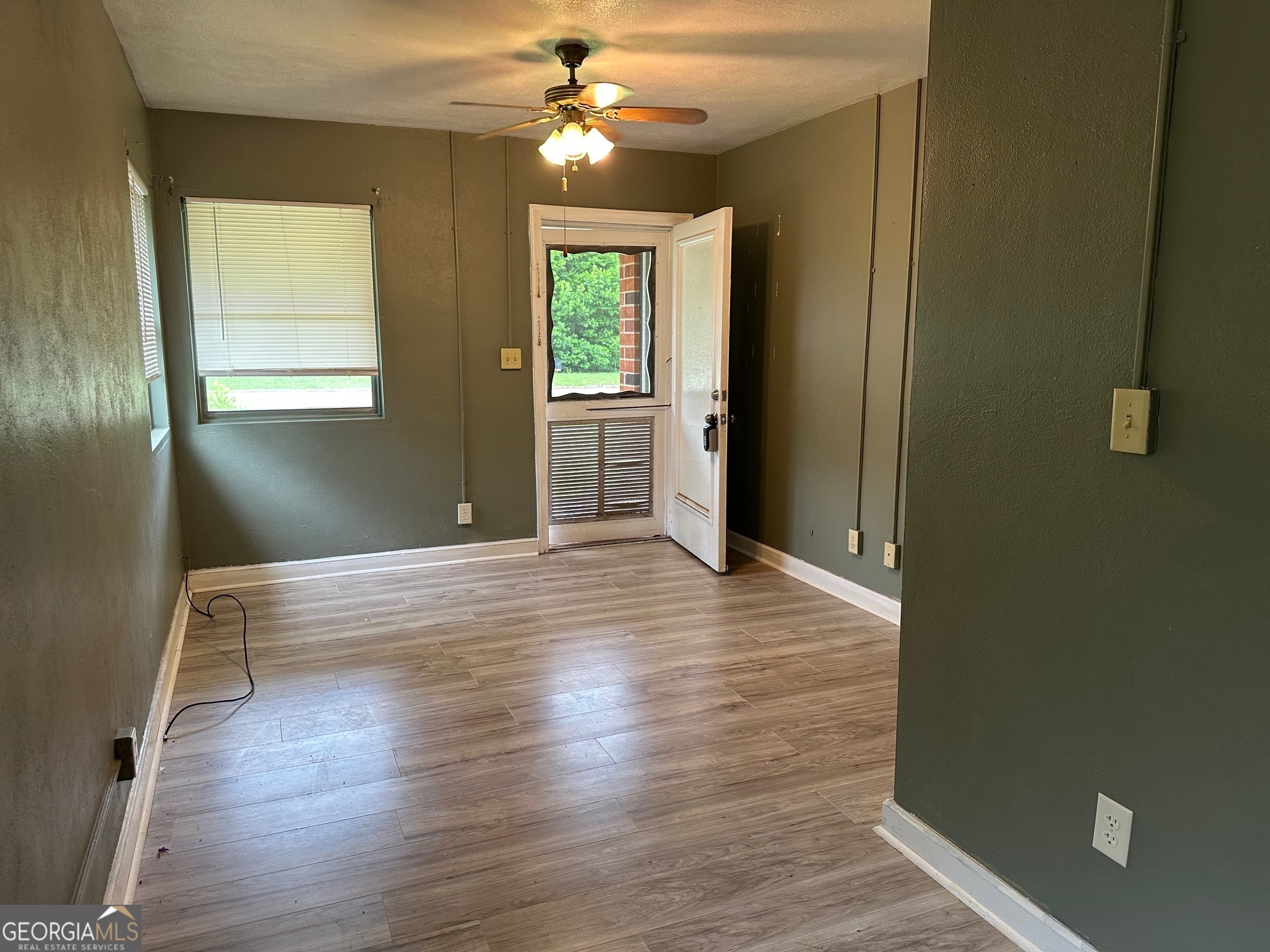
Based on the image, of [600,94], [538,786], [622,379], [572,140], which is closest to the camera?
[538,786]

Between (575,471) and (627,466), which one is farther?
(627,466)

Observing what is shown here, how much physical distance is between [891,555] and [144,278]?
11.8 ft

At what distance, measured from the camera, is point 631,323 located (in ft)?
17.7

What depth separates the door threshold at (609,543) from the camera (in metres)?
5.39

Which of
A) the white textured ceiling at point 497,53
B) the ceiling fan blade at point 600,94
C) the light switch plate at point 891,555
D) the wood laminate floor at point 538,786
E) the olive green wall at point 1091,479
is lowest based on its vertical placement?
the wood laminate floor at point 538,786

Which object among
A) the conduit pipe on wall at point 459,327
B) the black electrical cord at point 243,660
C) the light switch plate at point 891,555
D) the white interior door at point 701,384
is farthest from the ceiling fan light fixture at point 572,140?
the black electrical cord at point 243,660

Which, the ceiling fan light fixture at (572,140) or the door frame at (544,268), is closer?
the ceiling fan light fixture at (572,140)

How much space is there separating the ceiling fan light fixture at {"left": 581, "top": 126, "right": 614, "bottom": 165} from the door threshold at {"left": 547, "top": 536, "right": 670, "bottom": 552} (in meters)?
2.67

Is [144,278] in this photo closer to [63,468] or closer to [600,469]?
[63,468]

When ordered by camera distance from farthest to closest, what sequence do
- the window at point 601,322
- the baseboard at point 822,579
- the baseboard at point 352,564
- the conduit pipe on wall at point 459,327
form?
the window at point 601,322 → the conduit pipe on wall at point 459,327 → the baseboard at point 352,564 → the baseboard at point 822,579

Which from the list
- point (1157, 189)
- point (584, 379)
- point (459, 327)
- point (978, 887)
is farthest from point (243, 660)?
point (1157, 189)

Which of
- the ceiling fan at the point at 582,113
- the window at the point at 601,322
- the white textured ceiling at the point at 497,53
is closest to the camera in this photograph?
the white textured ceiling at the point at 497,53


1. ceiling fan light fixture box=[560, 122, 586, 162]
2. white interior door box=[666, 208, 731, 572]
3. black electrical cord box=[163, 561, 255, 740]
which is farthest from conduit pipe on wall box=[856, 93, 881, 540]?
black electrical cord box=[163, 561, 255, 740]

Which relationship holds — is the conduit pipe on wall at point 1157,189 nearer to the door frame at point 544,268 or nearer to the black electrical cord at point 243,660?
the black electrical cord at point 243,660
